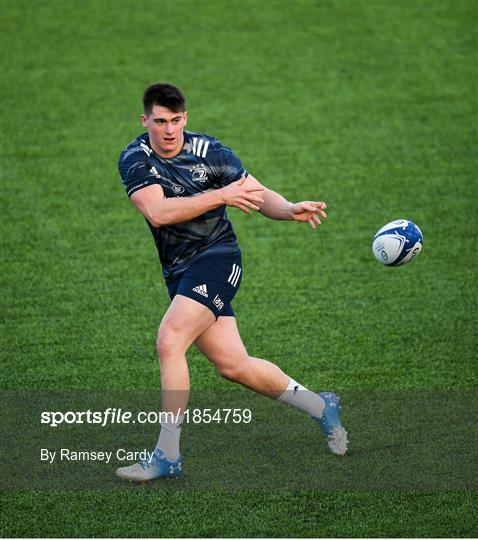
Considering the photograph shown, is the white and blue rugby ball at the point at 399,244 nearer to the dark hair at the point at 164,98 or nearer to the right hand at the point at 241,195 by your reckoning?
the right hand at the point at 241,195

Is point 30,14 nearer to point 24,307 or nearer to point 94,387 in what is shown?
point 24,307

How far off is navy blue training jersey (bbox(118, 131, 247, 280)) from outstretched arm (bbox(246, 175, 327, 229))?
204mm

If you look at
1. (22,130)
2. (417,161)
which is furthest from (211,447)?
(22,130)

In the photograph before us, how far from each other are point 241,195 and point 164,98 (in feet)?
2.16

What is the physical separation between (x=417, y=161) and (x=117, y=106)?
3.76m

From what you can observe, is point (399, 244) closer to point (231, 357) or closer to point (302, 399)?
point (302, 399)

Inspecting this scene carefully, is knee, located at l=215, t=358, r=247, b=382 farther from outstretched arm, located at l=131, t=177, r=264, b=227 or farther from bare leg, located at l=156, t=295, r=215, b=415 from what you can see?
outstretched arm, located at l=131, t=177, r=264, b=227

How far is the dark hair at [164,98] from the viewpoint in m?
5.80

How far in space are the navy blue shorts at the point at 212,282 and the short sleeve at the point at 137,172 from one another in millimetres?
516

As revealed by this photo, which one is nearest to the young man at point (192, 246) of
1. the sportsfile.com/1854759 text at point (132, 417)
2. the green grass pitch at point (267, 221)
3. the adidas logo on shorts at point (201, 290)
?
the adidas logo on shorts at point (201, 290)

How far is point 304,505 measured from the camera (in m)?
5.45

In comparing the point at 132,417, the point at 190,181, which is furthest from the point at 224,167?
the point at 132,417

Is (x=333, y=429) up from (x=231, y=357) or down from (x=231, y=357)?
down

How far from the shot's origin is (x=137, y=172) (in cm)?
587
